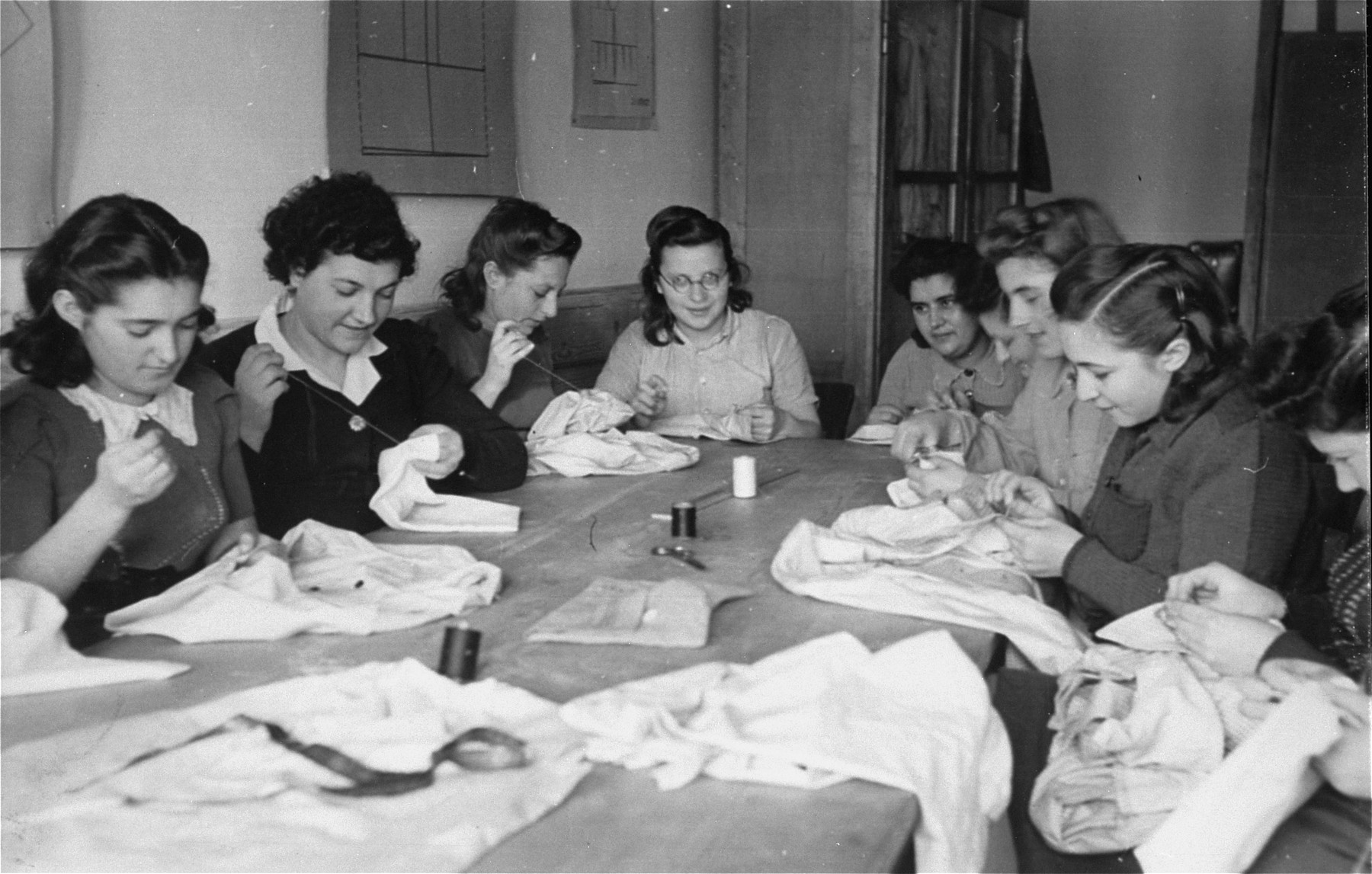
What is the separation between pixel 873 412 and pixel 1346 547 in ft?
5.20

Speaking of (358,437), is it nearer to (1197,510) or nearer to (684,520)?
(684,520)

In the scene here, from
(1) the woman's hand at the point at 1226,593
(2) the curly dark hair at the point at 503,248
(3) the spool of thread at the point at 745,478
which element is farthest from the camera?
(2) the curly dark hair at the point at 503,248

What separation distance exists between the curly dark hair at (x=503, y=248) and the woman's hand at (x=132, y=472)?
1.65m

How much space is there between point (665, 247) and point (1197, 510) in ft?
6.18

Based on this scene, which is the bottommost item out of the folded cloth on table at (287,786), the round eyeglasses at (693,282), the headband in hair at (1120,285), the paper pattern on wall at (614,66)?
the folded cloth on table at (287,786)

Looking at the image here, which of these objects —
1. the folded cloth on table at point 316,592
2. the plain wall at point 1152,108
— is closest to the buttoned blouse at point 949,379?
the folded cloth on table at point 316,592

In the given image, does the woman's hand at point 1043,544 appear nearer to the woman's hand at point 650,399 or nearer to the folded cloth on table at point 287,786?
the folded cloth on table at point 287,786

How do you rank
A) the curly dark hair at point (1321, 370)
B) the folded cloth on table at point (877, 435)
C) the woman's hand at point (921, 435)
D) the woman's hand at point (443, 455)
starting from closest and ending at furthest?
the curly dark hair at point (1321, 370) → the woman's hand at point (443, 455) → the woman's hand at point (921, 435) → the folded cloth on table at point (877, 435)

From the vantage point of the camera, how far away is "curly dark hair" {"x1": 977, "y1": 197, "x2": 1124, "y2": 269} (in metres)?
2.65

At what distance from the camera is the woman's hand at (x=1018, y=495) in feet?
A: 7.62

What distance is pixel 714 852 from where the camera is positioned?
1133mm

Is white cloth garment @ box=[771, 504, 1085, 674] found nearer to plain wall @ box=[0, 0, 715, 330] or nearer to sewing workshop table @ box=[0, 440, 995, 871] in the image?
sewing workshop table @ box=[0, 440, 995, 871]

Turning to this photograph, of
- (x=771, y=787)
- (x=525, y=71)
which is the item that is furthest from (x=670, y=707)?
(x=525, y=71)

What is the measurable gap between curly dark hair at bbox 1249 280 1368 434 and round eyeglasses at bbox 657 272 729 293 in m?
1.93
